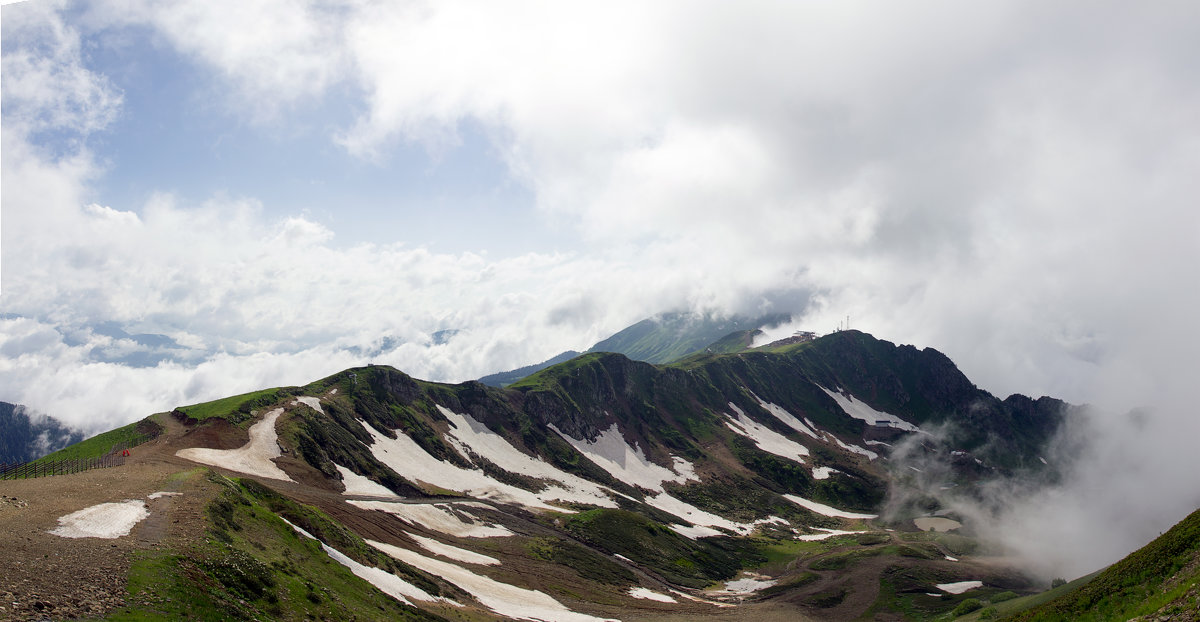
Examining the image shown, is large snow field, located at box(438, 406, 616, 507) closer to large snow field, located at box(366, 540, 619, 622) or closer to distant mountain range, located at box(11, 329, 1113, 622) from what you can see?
distant mountain range, located at box(11, 329, 1113, 622)

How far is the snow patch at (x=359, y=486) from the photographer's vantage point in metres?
119

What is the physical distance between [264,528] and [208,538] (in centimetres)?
1094

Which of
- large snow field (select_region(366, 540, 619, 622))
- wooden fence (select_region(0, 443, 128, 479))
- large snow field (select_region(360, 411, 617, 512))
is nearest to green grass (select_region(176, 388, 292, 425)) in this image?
wooden fence (select_region(0, 443, 128, 479))

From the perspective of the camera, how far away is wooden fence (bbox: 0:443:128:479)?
7506 centimetres

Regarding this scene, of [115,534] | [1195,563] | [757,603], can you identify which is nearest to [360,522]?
[115,534]

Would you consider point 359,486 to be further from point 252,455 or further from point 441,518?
point 441,518

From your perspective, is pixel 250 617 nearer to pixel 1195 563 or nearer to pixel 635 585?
pixel 1195 563

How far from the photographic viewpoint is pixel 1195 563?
112 feet

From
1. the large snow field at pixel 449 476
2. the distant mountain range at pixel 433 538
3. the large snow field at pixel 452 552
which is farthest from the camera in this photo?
the large snow field at pixel 449 476

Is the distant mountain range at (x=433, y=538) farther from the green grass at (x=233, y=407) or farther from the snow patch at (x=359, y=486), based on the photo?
the green grass at (x=233, y=407)

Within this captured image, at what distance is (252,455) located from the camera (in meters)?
113

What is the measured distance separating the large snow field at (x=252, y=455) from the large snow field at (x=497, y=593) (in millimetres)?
37924

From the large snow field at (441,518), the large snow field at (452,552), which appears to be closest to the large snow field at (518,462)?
the large snow field at (441,518)

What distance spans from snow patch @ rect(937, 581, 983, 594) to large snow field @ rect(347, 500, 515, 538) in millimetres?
93936
